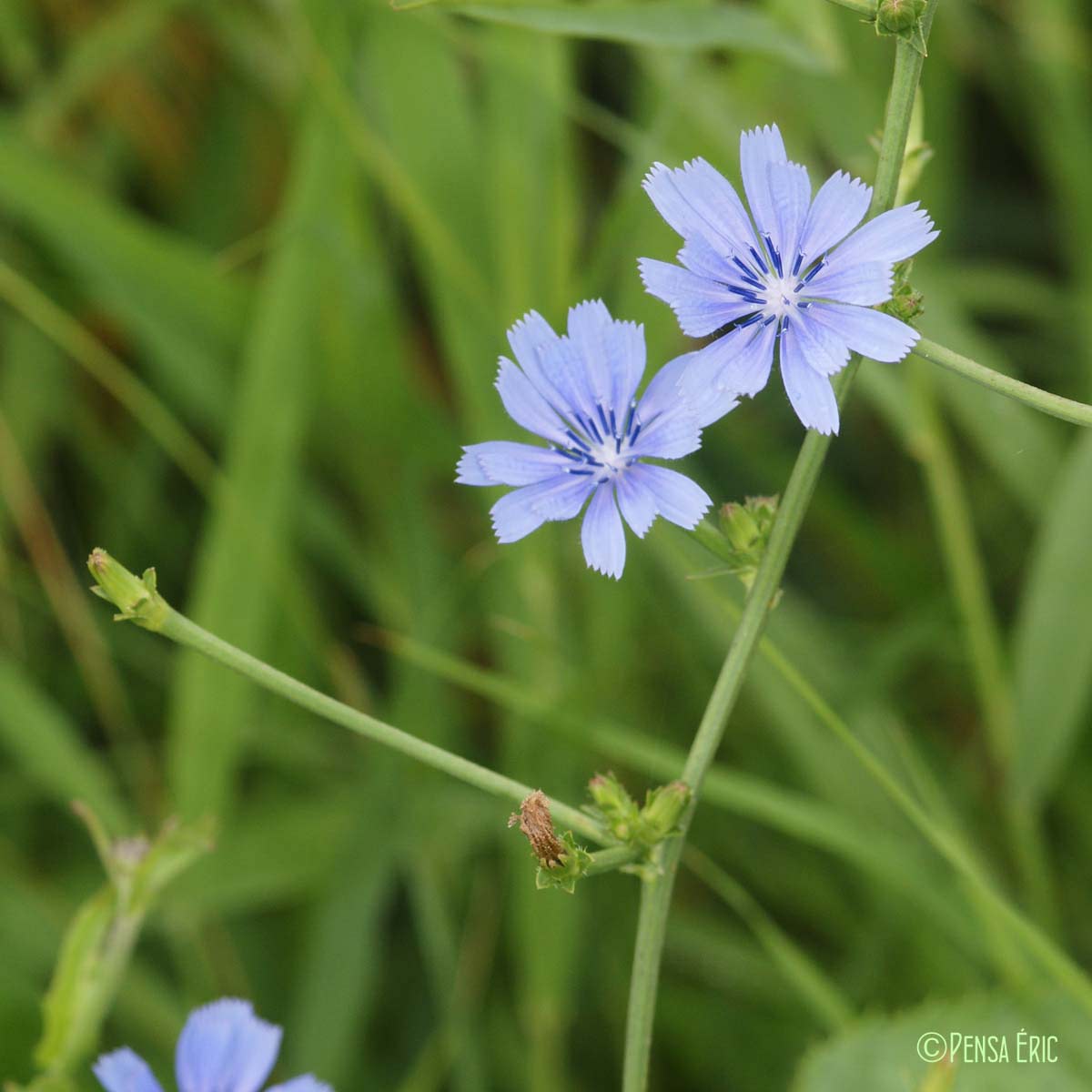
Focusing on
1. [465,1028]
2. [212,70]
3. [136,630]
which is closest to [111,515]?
[136,630]

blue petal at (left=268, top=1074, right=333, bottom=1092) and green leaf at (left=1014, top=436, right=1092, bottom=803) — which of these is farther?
green leaf at (left=1014, top=436, right=1092, bottom=803)

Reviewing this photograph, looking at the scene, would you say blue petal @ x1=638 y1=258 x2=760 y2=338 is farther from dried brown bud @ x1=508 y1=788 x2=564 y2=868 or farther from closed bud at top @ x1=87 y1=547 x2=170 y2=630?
closed bud at top @ x1=87 y1=547 x2=170 y2=630

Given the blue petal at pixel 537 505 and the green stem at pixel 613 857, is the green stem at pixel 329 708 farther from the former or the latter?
the blue petal at pixel 537 505

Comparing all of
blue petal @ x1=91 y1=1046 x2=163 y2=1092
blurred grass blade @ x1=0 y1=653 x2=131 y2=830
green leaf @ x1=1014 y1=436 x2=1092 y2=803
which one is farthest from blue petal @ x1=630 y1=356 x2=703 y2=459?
blurred grass blade @ x1=0 y1=653 x2=131 y2=830

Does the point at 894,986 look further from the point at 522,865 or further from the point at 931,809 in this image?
the point at 522,865

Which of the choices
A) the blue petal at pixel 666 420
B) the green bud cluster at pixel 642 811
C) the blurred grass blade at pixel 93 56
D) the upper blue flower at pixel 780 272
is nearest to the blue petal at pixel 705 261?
the upper blue flower at pixel 780 272
